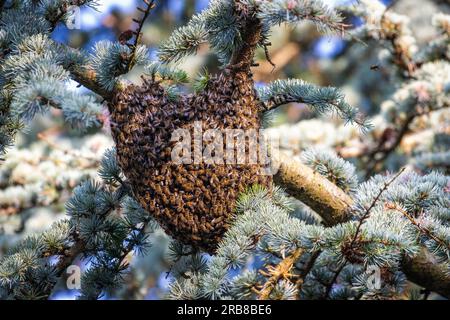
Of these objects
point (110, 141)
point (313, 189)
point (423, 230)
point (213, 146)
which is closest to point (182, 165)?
point (213, 146)

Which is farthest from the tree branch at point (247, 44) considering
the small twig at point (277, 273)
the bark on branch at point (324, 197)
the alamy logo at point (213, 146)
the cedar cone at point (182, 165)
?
the small twig at point (277, 273)

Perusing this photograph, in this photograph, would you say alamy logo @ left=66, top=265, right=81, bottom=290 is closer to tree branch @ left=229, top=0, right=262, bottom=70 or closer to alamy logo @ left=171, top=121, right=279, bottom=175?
alamy logo @ left=171, top=121, right=279, bottom=175

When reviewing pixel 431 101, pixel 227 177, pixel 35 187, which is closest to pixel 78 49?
pixel 227 177

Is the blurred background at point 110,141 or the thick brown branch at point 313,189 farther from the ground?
the blurred background at point 110,141

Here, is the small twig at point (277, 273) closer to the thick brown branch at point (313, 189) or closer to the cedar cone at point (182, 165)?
the cedar cone at point (182, 165)

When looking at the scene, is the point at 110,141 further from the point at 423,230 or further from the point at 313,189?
the point at 423,230
